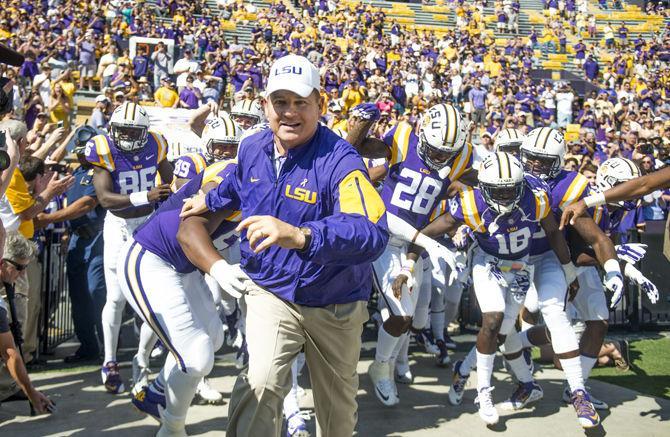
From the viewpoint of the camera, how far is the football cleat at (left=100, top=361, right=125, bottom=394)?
5738mm

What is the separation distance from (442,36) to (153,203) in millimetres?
25744

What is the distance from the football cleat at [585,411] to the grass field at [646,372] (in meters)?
1.37

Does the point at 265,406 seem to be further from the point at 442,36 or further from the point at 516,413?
the point at 442,36

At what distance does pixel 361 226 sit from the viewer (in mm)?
2941

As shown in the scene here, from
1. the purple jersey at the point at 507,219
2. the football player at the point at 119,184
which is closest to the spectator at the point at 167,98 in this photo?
the football player at the point at 119,184

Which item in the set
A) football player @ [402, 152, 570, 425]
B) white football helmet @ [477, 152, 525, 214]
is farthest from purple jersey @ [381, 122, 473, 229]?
white football helmet @ [477, 152, 525, 214]

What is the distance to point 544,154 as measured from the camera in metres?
5.96

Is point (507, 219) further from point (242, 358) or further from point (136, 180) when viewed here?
point (136, 180)

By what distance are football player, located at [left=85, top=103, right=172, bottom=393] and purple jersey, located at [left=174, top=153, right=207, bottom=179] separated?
0.26m

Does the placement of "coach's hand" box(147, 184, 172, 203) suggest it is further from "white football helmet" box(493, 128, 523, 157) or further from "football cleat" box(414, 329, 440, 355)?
"white football helmet" box(493, 128, 523, 157)

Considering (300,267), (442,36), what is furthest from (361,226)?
(442,36)

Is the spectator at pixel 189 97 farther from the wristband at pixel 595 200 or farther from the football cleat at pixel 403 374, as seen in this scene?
the wristband at pixel 595 200

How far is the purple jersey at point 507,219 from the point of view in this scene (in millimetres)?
5453

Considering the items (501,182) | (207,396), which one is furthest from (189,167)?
(501,182)
